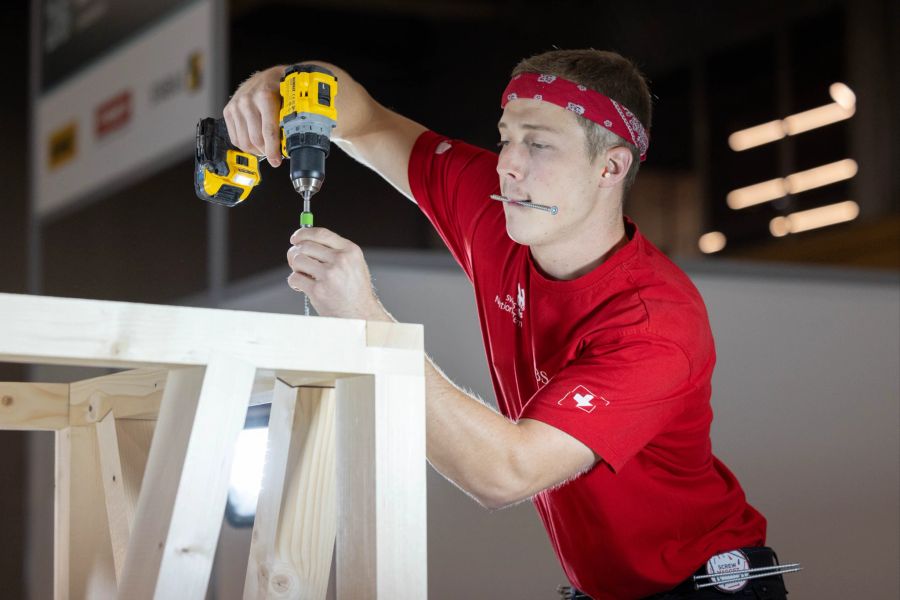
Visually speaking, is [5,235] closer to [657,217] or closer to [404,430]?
[657,217]

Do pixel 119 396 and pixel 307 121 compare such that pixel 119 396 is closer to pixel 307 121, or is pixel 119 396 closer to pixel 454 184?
pixel 307 121

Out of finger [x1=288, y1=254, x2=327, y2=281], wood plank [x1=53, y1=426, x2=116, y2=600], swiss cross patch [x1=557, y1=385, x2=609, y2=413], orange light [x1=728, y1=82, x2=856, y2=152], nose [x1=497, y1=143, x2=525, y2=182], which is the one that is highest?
orange light [x1=728, y1=82, x2=856, y2=152]

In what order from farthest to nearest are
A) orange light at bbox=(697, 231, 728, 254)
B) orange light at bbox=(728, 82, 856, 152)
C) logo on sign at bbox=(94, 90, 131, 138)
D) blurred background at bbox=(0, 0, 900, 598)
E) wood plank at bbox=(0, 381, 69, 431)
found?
orange light at bbox=(697, 231, 728, 254) → orange light at bbox=(728, 82, 856, 152) → logo on sign at bbox=(94, 90, 131, 138) → blurred background at bbox=(0, 0, 900, 598) → wood plank at bbox=(0, 381, 69, 431)

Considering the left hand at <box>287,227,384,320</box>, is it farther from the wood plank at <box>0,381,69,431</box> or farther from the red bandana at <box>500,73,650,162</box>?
the red bandana at <box>500,73,650,162</box>

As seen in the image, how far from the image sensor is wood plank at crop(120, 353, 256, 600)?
873mm

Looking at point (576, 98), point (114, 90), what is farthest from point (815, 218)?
point (114, 90)

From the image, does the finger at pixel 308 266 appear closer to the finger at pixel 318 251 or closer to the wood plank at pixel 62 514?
the finger at pixel 318 251

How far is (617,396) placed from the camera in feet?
4.16

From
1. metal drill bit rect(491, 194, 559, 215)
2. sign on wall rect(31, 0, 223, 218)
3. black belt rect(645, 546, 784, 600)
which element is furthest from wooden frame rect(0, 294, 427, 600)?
sign on wall rect(31, 0, 223, 218)

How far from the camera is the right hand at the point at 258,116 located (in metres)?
1.39

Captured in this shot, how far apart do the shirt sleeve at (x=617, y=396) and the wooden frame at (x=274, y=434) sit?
0.28 m

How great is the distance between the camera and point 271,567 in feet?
3.50

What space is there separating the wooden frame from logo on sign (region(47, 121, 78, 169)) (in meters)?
2.55

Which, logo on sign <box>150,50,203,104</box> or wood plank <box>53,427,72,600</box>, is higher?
logo on sign <box>150,50,203,104</box>
